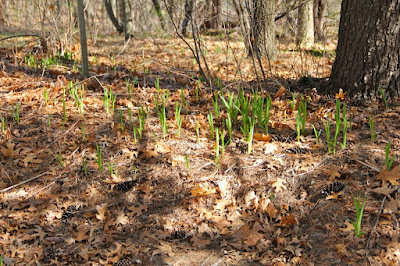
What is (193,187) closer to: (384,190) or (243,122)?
(243,122)

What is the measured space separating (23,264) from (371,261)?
2.24m

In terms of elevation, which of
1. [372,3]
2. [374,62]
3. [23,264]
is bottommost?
[23,264]

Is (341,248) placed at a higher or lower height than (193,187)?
lower

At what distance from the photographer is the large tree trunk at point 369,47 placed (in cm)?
338

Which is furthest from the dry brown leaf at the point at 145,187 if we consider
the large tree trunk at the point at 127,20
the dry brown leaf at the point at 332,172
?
the large tree trunk at the point at 127,20

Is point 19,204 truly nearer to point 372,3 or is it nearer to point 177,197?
point 177,197

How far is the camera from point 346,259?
7.29 feet

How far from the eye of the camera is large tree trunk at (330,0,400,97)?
338cm

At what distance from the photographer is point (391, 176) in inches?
101

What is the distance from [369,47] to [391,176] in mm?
1521

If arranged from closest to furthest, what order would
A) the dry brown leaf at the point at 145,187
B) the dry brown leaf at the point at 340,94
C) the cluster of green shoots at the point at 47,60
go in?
the dry brown leaf at the point at 145,187 → the dry brown leaf at the point at 340,94 → the cluster of green shoots at the point at 47,60

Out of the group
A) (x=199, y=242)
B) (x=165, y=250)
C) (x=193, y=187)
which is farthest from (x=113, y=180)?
(x=199, y=242)

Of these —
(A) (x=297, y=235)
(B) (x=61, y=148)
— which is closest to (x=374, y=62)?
(A) (x=297, y=235)

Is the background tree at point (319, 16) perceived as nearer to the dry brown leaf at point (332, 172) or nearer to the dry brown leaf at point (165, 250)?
the dry brown leaf at point (332, 172)
